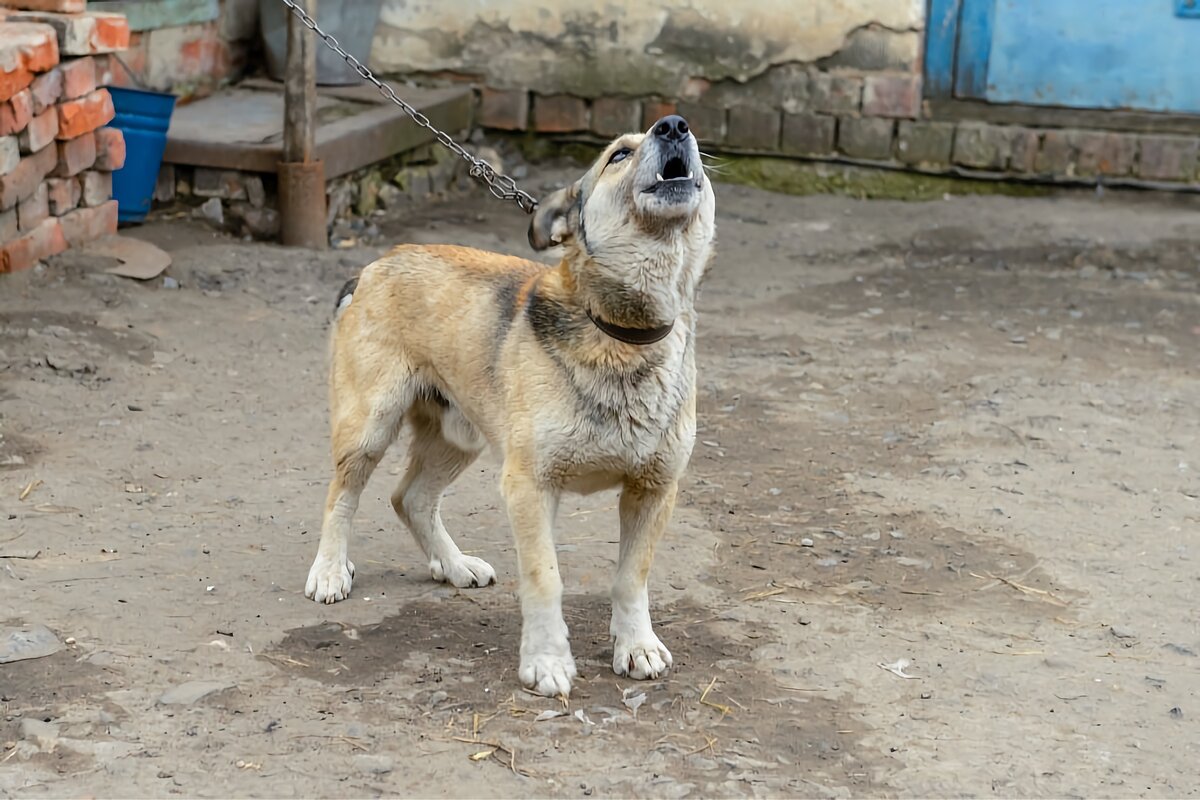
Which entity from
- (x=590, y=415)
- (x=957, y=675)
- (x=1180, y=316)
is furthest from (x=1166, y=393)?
(x=590, y=415)

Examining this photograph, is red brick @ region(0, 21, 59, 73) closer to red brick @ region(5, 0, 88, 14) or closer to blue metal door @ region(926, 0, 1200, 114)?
red brick @ region(5, 0, 88, 14)

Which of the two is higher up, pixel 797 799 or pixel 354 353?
pixel 354 353

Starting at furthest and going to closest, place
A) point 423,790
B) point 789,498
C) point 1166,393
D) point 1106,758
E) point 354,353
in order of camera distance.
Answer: point 1166,393 → point 789,498 → point 354,353 → point 1106,758 → point 423,790

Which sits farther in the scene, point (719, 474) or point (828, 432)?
point (828, 432)

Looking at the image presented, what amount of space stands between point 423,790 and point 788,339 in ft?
15.2

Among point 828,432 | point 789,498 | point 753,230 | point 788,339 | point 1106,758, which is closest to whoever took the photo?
point 1106,758

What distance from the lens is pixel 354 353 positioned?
429 centimetres

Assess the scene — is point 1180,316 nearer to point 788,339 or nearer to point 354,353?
point 788,339

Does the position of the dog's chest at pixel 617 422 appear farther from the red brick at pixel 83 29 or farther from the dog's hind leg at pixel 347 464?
the red brick at pixel 83 29

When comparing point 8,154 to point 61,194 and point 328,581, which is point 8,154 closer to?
point 61,194

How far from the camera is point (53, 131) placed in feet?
23.8

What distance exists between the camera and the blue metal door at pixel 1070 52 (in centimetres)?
1004

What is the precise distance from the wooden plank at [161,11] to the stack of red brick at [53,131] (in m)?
1.09

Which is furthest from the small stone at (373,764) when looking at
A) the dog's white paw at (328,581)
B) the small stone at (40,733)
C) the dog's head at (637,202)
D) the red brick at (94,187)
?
the red brick at (94,187)
